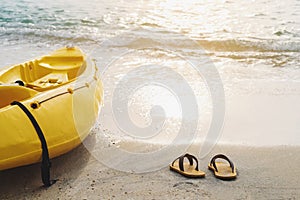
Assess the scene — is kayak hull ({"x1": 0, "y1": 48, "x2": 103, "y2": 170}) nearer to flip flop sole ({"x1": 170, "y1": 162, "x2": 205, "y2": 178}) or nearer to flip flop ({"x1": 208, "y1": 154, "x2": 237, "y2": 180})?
flip flop sole ({"x1": 170, "y1": 162, "x2": 205, "y2": 178})

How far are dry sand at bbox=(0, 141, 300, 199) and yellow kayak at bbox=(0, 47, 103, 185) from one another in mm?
203

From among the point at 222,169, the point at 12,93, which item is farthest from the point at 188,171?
the point at 12,93

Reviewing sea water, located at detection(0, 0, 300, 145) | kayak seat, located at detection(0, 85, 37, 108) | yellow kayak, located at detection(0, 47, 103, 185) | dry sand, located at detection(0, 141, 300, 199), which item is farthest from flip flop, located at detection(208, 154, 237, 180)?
kayak seat, located at detection(0, 85, 37, 108)

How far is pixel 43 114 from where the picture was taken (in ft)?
8.35

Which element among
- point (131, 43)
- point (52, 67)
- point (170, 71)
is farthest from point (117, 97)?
point (131, 43)

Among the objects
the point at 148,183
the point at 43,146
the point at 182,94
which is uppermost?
the point at 43,146

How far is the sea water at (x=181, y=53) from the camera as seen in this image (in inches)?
146

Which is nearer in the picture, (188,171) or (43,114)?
(43,114)

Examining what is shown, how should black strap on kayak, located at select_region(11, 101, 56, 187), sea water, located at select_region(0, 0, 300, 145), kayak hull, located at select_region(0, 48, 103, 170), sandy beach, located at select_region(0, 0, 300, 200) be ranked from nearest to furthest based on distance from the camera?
kayak hull, located at select_region(0, 48, 103, 170) < black strap on kayak, located at select_region(11, 101, 56, 187) < sandy beach, located at select_region(0, 0, 300, 200) < sea water, located at select_region(0, 0, 300, 145)

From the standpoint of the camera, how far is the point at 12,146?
229 cm

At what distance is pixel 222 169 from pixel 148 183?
1.88ft

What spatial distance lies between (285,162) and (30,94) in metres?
2.02

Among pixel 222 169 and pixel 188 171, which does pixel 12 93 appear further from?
pixel 222 169

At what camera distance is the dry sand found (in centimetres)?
251
